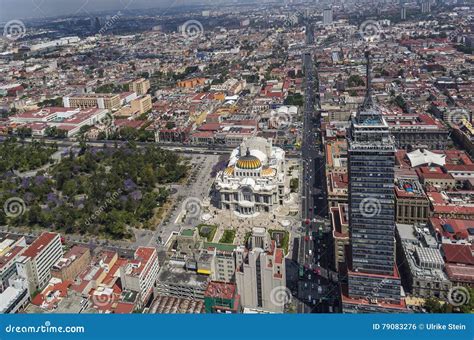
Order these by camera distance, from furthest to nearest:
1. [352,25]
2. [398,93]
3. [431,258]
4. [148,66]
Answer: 1. [352,25]
2. [148,66]
3. [398,93]
4. [431,258]

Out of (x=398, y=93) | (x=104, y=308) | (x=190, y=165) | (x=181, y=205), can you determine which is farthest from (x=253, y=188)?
(x=398, y=93)

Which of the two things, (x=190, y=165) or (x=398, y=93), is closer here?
(x=190, y=165)

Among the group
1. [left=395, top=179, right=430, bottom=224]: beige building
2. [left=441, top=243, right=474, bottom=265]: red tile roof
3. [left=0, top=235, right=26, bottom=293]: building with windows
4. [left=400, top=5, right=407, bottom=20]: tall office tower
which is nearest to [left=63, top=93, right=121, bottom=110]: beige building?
[left=0, top=235, right=26, bottom=293]: building with windows

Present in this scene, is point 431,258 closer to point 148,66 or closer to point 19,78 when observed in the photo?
point 148,66

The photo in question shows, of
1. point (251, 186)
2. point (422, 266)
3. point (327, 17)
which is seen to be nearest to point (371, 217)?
point (422, 266)

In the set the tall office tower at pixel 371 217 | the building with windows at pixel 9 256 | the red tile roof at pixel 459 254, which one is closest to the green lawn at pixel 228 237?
the tall office tower at pixel 371 217

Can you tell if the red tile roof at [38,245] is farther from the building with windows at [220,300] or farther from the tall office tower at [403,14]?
the tall office tower at [403,14]

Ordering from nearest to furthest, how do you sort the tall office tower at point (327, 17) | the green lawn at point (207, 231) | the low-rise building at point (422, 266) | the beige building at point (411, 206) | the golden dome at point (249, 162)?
1. the low-rise building at point (422, 266)
2. the beige building at point (411, 206)
3. the green lawn at point (207, 231)
4. the golden dome at point (249, 162)
5. the tall office tower at point (327, 17)
